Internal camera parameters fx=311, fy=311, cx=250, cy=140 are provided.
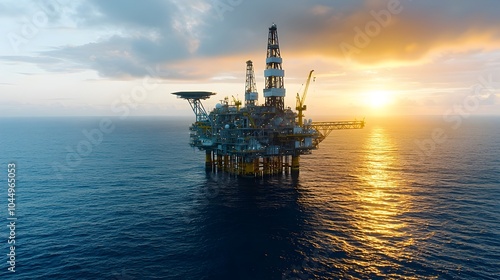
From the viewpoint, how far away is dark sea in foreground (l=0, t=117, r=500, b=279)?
3791 centimetres

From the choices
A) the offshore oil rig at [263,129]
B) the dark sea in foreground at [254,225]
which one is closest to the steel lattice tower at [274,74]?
the offshore oil rig at [263,129]

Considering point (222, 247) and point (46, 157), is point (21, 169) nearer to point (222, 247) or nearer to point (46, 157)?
point (46, 157)

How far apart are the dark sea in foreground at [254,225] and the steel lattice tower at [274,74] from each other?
22136mm

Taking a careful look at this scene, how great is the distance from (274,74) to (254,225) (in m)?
48.4

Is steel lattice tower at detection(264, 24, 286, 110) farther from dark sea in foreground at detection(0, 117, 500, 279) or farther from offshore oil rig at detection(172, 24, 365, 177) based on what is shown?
dark sea in foreground at detection(0, 117, 500, 279)

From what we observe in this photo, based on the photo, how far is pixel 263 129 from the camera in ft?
265

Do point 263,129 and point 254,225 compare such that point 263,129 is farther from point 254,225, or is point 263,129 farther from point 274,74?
point 254,225

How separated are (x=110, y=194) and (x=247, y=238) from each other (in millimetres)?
36475

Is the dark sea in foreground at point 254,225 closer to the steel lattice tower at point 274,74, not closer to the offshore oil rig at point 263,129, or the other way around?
the offshore oil rig at point 263,129

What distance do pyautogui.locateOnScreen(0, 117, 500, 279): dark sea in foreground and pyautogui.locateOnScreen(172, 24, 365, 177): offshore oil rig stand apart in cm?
624

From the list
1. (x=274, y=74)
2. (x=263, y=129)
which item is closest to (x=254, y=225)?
(x=263, y=129)

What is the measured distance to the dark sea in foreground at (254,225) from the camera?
37906 millimetres

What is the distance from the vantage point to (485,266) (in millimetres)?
37656

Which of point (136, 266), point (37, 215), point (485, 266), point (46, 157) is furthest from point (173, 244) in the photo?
point (46, 157)
